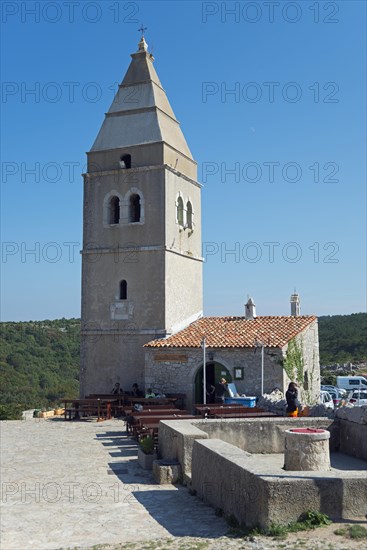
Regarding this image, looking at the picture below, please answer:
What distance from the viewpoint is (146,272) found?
25938 mm

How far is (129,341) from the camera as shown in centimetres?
2600

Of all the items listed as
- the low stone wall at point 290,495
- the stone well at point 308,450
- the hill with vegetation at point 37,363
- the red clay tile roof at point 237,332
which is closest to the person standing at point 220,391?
the red clay tile roof at point 237,332

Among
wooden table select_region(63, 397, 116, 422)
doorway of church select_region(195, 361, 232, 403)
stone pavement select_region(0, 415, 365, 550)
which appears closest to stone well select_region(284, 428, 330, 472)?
stone pavement select_region(0, 415, 365, 550)

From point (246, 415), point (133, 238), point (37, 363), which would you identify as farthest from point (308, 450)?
point (37, 363)

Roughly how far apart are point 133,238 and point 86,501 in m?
16.7

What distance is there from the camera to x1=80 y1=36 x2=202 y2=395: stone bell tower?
25875 millimetres

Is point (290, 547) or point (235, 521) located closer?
point (290, 547)

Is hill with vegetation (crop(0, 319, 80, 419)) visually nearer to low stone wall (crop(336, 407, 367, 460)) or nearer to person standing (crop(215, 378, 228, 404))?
person standing (crop(215, 378, 228, 404))

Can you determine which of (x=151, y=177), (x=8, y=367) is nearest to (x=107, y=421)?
(x=151, y=177)

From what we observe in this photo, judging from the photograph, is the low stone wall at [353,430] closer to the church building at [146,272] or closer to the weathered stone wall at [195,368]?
the weathered stone wall at [195,368]

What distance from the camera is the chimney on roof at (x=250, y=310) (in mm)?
27109

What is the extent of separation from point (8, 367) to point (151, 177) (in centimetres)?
→ 3517

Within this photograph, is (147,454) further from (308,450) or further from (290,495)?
(290,495)

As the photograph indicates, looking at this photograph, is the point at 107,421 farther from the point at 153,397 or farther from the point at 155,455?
the point at 155,455
